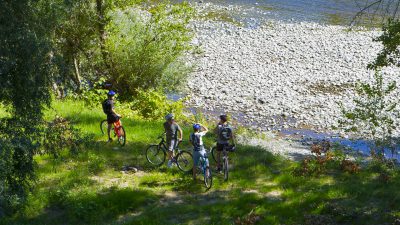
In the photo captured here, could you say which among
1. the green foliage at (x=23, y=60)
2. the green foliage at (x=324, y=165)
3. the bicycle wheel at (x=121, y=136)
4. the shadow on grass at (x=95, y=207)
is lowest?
the shadow on grass at (x=95, y=207)

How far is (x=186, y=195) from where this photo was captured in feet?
46.9

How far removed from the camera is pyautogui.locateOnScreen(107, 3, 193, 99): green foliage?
26672 millimetres

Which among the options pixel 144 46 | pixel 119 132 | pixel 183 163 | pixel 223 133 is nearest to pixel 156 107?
pixel 144 46

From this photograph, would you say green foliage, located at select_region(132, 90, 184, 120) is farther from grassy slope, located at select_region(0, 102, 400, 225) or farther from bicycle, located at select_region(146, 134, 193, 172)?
bicycle, located at select_region(146, 134, 193, 172)

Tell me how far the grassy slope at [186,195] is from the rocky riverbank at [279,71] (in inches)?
453

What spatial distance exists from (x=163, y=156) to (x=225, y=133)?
2566 millimetres

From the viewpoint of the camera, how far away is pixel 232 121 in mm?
27938

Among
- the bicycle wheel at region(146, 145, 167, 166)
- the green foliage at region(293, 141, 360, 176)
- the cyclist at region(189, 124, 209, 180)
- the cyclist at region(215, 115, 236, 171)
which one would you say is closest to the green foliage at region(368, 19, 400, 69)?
the green foliage at region(293, 141, 360, 176)

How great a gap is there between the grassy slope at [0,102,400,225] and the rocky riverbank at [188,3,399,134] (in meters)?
11.5

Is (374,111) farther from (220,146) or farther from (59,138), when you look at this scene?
(59,138)

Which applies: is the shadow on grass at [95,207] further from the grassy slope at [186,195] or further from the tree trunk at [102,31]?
the tree trunk at [102,31]

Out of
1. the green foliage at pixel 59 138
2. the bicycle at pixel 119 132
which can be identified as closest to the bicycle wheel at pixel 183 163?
the bicycle at pixel 119 132

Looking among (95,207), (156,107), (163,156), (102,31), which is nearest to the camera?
(95,207)

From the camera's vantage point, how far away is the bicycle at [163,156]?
15.7 metres
